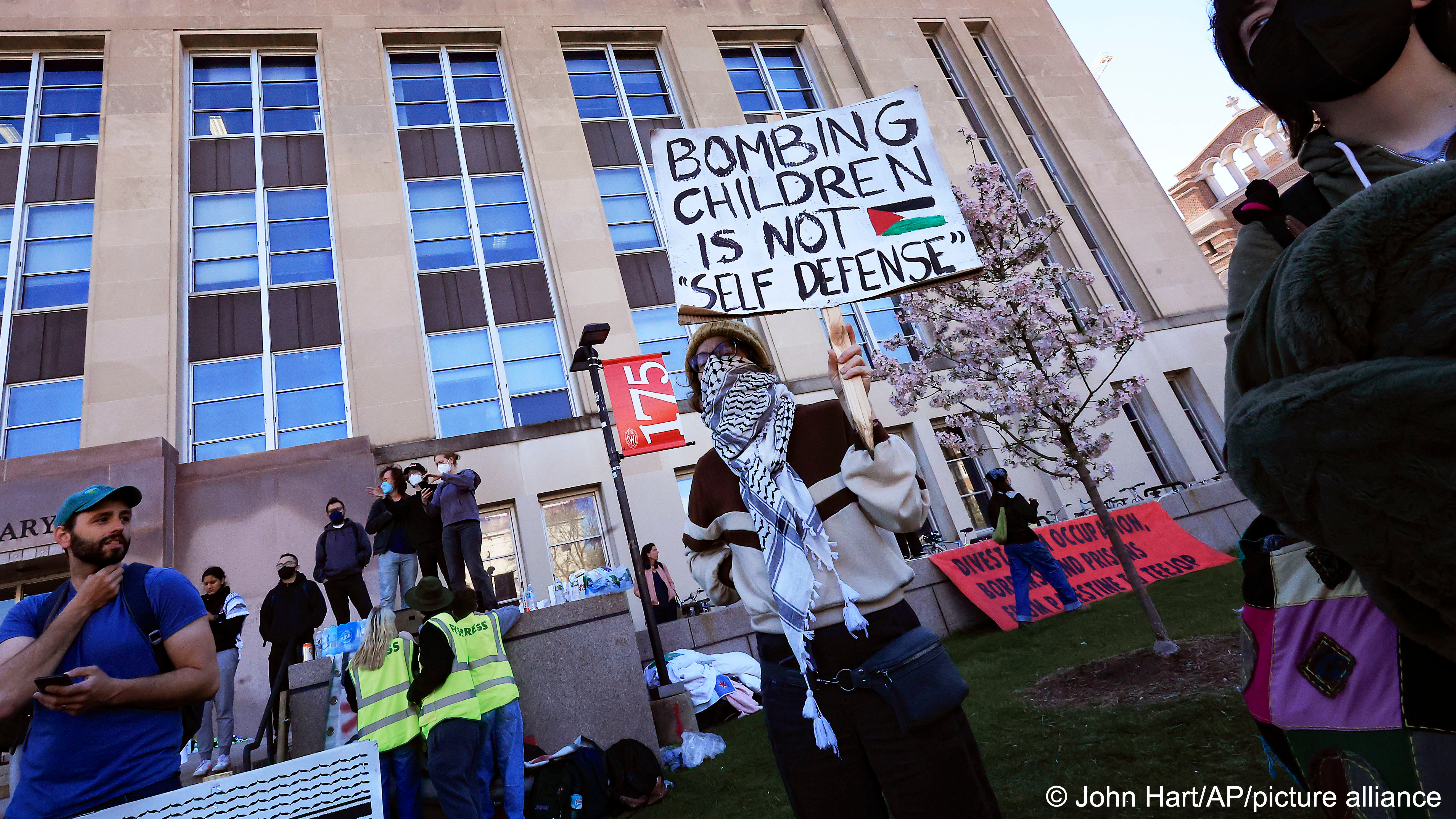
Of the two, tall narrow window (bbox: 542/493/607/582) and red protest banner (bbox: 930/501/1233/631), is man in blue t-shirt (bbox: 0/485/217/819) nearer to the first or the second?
red protest banner (bbox: 930/501/1233/631)

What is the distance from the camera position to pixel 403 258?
16703 millimetres

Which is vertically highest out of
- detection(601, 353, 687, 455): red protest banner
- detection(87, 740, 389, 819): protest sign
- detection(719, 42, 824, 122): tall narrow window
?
detection(719, 42, 824, 122): tall narrow window

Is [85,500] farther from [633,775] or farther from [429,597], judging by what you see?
[633,775]

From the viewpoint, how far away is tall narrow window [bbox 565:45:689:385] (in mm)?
17703

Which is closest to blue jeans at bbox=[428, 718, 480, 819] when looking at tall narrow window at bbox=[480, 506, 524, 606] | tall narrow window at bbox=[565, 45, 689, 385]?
tall narrow window at bbox=[480, 506, 524, 606]

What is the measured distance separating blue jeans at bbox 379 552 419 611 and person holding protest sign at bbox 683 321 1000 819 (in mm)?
8149

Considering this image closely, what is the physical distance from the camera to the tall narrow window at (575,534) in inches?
600

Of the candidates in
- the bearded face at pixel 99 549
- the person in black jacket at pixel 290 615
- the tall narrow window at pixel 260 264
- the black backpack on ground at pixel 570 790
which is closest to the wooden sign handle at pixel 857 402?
the bearded face at pixel 99 549

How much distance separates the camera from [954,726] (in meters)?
2.35

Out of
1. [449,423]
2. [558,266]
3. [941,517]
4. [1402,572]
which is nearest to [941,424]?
[941,517]

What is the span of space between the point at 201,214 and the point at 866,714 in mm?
20232

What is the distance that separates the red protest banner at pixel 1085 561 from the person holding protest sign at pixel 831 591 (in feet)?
29.7

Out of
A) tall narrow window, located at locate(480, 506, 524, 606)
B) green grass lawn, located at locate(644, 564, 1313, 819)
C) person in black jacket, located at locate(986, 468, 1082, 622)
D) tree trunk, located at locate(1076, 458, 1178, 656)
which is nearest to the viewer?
green grass lawn, located at locate(644, 564, 1313, 819)

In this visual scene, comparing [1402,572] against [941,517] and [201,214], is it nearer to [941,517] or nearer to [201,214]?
[941,517]
